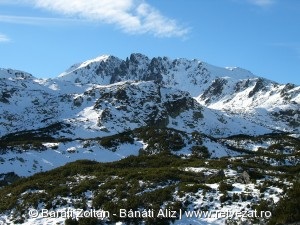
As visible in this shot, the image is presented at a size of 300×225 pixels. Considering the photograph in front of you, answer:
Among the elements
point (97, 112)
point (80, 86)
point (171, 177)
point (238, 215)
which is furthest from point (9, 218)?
point (80, 86)

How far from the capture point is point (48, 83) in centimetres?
19075

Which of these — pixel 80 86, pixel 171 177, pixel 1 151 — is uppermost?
pixel 80 86

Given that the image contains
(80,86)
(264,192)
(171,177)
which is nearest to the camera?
(264,192)

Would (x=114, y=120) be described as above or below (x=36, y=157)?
above

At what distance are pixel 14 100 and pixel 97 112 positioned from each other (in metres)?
41.7

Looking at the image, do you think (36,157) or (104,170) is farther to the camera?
(36,157)

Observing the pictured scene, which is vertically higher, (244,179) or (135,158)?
(135,158)

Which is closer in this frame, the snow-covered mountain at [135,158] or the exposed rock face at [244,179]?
the snow-covered mountain at [135,158]

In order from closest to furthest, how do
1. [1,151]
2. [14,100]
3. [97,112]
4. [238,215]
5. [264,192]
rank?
1. [238,215]
2. [264,192]
3. [1,151]
4. [97,112]
5. [14,100]

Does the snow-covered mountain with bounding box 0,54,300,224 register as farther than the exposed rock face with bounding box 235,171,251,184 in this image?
No

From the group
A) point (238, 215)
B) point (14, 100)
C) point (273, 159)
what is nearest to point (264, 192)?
point (238, 215)

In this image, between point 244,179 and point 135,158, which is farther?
point 135,158

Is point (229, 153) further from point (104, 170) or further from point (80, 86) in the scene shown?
point (80, 86)

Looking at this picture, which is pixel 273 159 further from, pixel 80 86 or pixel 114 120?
pixel 80 86
